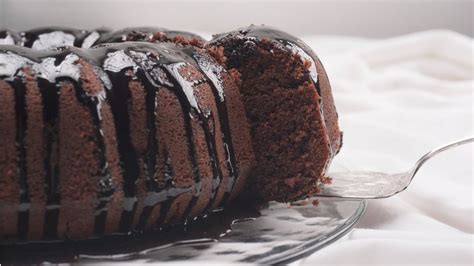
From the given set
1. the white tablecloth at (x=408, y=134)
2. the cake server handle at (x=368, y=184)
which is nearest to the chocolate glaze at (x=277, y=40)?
the cake server handle at (x=368, y=184)

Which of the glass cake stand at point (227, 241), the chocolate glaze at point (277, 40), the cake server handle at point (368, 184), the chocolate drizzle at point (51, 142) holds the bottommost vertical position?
the glass cake stand at point (227, 241)

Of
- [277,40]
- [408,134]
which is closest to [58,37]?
[277,40]

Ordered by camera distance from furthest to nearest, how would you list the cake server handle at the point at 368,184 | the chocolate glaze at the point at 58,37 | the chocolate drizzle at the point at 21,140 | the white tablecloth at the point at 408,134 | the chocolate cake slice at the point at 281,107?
the chocolate glaze at the point at 58,37, the cake server handle at the point at 368,184, the chocolate cake slice at the point at 281,107, the white tablecloth at the point at 408,134, the chocolate drizzle at the point at 21,140

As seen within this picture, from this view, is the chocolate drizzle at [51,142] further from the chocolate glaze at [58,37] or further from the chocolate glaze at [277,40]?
the chocolate glaze at [58,37]

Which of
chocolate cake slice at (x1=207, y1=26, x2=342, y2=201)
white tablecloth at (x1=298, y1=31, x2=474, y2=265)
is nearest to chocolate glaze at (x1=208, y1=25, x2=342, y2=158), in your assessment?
chocolate cake slice at (x1=207, y1=26, x2=342, y2=201)

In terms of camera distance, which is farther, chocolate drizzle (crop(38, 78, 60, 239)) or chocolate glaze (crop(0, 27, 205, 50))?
chocolate glaze (crop(0, 27, 205, 50))

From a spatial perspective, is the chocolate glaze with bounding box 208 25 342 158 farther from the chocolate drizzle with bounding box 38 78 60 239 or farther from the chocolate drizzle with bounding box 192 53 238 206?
the chocolate drizzle with bounding box 38 78 60 239

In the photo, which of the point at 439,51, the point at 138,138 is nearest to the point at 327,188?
the point at 138,138
